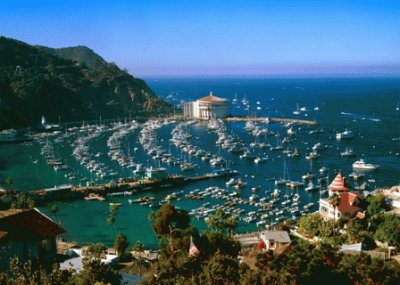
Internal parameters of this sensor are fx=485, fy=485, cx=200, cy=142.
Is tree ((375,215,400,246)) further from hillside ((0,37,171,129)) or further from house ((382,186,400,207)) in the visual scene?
hillside ((0,37,171,129))

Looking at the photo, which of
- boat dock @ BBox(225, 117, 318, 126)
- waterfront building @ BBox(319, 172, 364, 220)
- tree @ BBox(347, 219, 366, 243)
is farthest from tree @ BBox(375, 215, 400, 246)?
boat dock @ BBox(225, 117, 318, 126)

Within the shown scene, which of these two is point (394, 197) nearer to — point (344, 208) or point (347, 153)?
point (344, 208)

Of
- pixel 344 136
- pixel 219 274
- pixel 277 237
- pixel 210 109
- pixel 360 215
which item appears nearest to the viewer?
pixel 219 274

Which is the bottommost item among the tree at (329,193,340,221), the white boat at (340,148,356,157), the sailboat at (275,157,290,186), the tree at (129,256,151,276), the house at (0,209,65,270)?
the sailboat at (275,157,290,186)

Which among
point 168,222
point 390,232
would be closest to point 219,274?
point 168,222

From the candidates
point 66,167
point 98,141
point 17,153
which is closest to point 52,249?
point 66,167

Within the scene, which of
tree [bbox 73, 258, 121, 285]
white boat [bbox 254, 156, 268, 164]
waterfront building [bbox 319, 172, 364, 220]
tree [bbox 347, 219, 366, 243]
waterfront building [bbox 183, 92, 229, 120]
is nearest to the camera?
tree [bbox 73, 258, 121, 285]

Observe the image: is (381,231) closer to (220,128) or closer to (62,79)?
(220,128)
